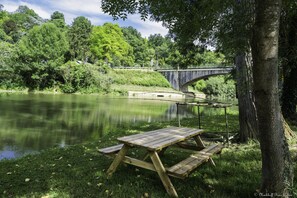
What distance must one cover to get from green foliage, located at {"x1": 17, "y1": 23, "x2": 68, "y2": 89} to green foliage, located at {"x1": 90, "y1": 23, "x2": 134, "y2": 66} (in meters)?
7.46

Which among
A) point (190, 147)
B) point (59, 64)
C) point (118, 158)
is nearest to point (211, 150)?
point (190, 147)

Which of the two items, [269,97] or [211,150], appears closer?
[269,97]

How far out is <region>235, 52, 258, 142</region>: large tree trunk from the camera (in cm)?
483

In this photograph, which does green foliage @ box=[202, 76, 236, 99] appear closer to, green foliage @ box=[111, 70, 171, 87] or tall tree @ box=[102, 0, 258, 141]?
green foliage @ box=[111, 70, 171, 87]

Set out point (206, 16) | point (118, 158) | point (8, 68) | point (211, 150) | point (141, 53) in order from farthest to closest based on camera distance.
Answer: point (141, 53), point (8, 68), point (211, 150), point (206, 16), point (118, 158)

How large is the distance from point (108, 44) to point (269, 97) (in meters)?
38.7

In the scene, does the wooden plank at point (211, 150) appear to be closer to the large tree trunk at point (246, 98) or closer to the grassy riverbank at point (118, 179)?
the grassy riverbank at point (118, 179)

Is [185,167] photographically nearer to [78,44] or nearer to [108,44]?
[108,44]

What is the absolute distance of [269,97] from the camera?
202cm

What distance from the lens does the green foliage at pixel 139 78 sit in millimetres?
35281

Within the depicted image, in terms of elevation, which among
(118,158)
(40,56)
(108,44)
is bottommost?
(118,158)

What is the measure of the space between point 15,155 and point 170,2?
201 inches

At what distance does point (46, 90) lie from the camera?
3045cm

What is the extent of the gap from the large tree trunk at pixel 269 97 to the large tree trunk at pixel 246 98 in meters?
2.84
